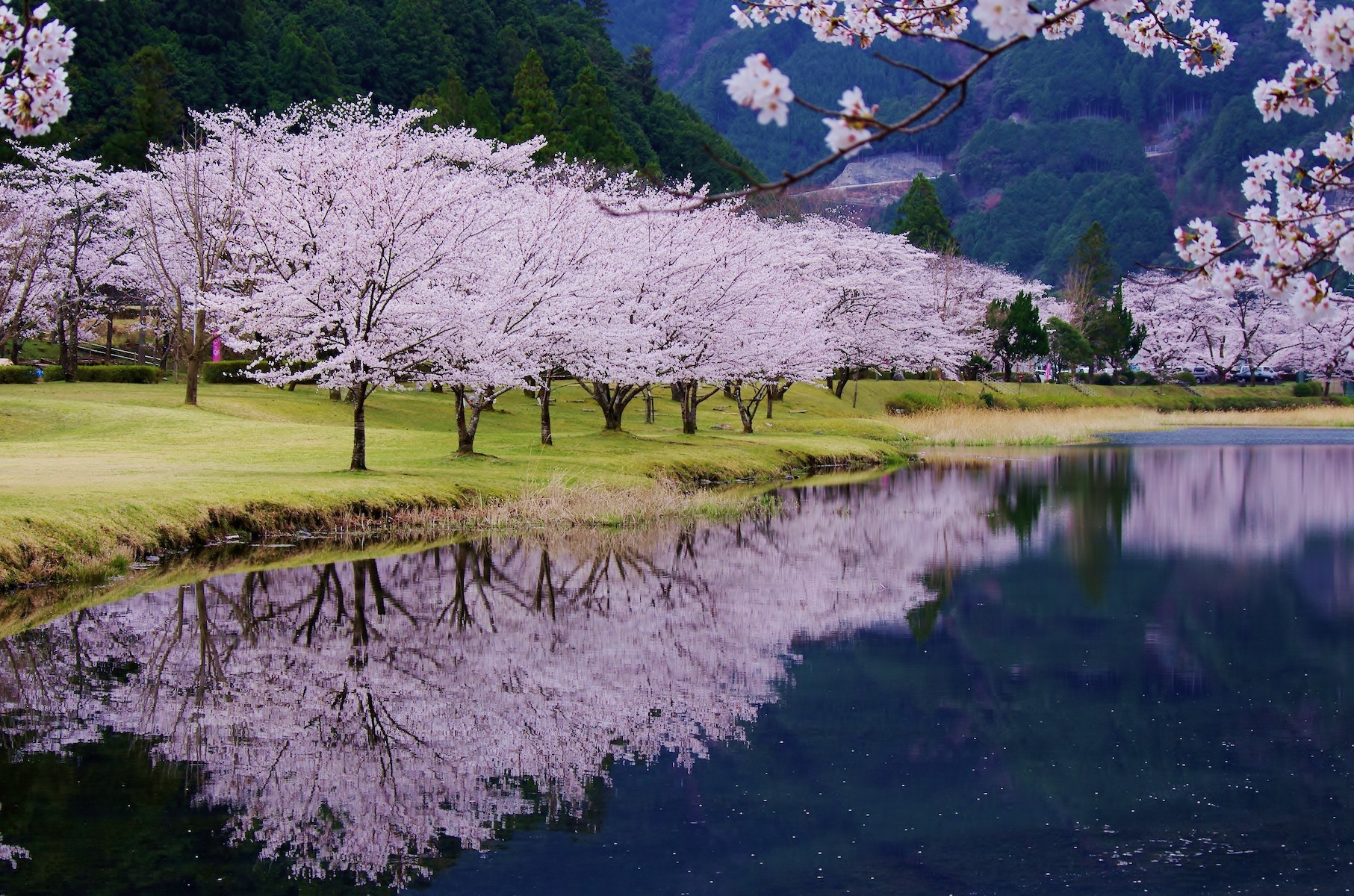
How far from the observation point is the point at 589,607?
1858cm

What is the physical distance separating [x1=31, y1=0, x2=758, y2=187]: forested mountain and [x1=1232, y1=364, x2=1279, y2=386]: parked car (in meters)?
46.2

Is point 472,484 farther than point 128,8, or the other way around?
point 128,8

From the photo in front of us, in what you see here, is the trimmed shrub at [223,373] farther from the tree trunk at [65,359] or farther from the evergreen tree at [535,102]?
the evergreen tree at [535,102]

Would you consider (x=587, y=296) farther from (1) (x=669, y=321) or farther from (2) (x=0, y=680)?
(2) (x=0, y=680)

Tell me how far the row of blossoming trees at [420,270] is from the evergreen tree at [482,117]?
11047 mm

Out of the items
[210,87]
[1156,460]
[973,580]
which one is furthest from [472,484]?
[210,87]

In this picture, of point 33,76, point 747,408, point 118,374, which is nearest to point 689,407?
point 747,408

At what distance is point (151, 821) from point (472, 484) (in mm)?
17599

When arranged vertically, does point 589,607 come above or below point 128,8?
below

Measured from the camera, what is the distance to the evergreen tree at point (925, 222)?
3745 inches

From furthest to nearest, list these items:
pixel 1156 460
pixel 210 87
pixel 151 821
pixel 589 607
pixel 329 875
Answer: pixel 210 87
pixel 1156 460
pixel 589 607
pixel 151 821
pixel 329 875

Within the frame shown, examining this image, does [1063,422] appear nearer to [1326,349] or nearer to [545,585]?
[1326,349]

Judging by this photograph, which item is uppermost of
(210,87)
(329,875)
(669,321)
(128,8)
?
(128,8)

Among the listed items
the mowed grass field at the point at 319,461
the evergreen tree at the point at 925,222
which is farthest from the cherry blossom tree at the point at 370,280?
the evergreen tree at the point at 925,222
